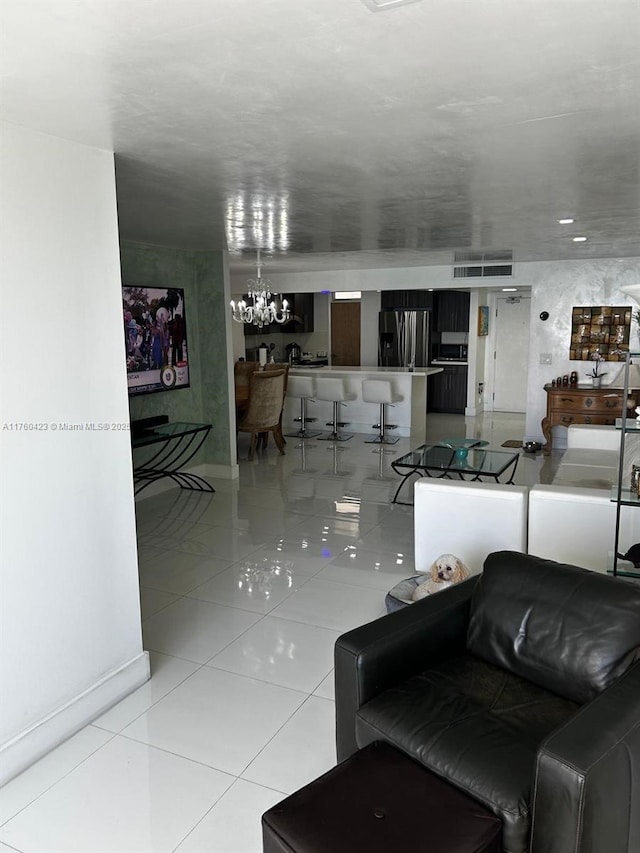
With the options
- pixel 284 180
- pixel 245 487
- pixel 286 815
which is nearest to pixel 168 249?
pixel 245 487

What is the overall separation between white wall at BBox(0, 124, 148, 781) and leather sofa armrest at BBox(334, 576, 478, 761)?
1.19 metres

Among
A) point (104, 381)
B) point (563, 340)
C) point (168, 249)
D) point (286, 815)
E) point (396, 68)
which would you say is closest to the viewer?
point (286, 815)

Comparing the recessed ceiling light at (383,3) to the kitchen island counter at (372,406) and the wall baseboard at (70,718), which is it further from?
the kitchen island counter at (372,406)

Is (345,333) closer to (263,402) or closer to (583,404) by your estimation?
(263,402)

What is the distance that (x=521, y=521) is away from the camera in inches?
144

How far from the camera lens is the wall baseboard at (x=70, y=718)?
234 cm

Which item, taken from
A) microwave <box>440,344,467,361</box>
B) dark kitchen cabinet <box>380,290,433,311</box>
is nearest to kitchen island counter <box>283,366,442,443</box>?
microwave <box>440,344,467,361</box>

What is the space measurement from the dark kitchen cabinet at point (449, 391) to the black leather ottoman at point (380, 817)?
9.59 meters

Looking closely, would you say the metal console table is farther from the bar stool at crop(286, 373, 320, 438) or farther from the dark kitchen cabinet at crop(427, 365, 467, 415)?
the dark kitchen cabinet at crop(427, 365, 467, 415)

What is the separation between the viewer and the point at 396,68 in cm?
178

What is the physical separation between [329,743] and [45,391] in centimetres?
181

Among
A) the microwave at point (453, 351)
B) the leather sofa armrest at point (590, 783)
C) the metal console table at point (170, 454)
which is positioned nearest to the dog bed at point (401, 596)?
→ the leather sofa armrest at point (590, 783)

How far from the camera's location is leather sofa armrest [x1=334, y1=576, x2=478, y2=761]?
2.05 metres

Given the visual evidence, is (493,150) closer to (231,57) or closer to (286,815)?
(231,57)
